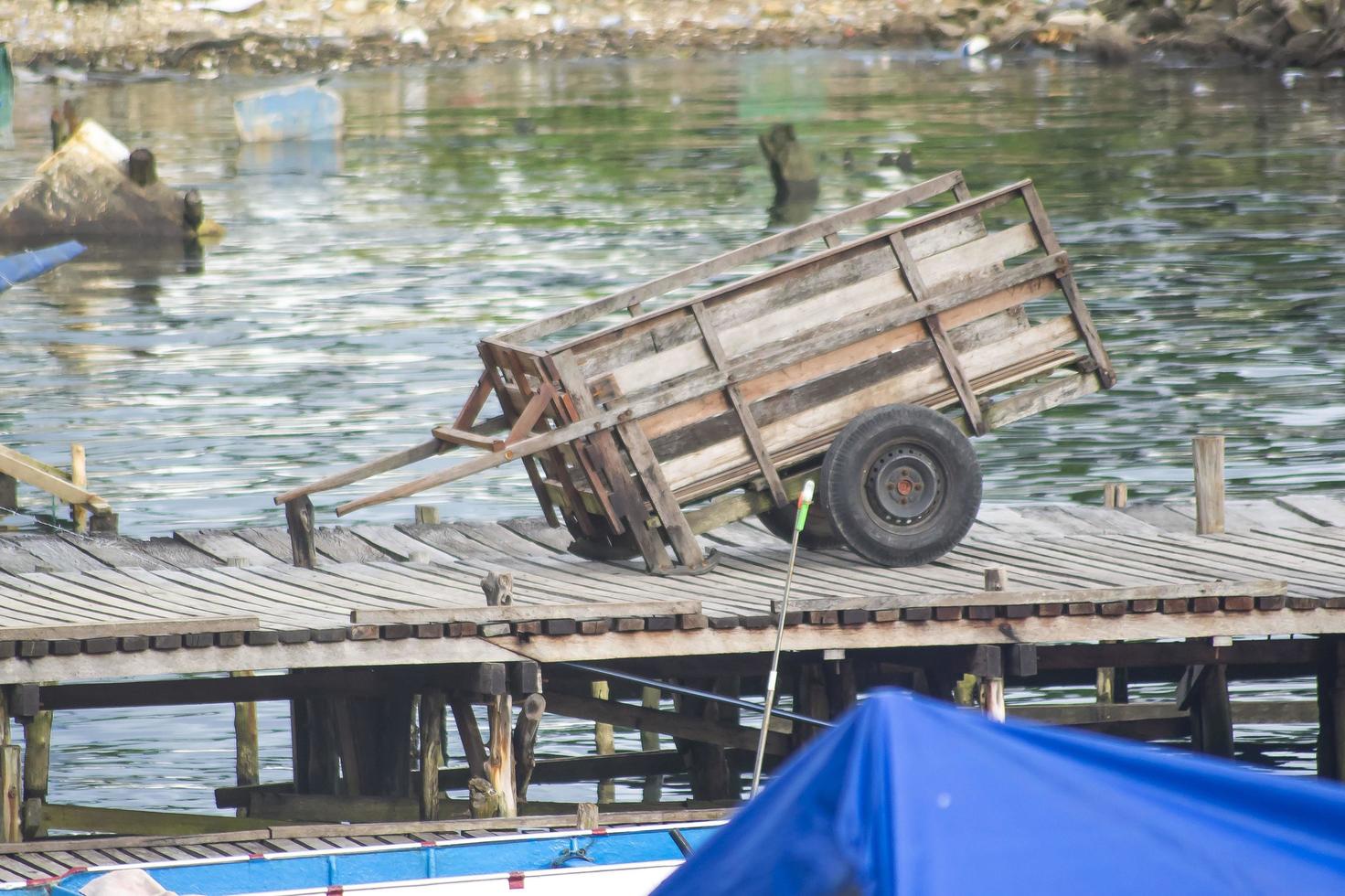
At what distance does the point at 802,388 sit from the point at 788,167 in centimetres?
4068

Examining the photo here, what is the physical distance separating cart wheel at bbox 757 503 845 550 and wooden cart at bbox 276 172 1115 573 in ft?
0.37

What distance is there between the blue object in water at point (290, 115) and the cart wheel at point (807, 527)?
6064cm

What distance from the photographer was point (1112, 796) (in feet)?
17.3

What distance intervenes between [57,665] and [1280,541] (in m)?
7.86

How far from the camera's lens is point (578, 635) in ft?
40.1

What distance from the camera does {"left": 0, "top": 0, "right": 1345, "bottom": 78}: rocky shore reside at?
106688 mm

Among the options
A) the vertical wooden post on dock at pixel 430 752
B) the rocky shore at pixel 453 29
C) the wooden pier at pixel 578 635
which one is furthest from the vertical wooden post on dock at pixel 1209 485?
the rocky shore at pixel 453 29

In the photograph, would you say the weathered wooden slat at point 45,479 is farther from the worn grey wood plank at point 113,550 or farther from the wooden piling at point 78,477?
the worn grey wood plank at point 113,550

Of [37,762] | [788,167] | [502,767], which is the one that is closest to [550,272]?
[788,167]

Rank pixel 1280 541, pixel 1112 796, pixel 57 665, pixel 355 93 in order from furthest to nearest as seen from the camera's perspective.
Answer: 1. pixel 355 93
2. pixel 1280 541
3. pixel 57 665
4. pixel 1112 796

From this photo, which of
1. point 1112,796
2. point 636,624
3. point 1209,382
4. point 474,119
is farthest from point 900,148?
point 1112,796

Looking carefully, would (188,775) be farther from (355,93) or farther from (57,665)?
(355,93)

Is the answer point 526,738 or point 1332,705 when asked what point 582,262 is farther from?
point 526,738

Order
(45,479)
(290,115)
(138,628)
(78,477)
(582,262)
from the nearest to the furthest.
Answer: (138,628) → (45,479) → (78,477) → (582,262) → (290,115)
